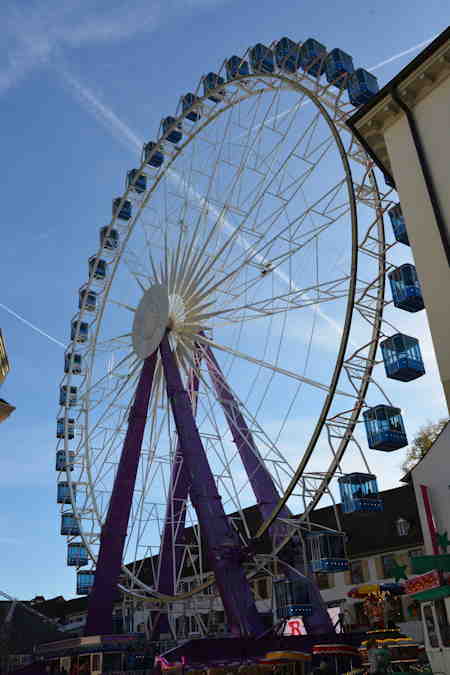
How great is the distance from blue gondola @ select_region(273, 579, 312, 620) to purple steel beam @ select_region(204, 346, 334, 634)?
8.8 inches

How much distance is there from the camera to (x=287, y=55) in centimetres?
2509

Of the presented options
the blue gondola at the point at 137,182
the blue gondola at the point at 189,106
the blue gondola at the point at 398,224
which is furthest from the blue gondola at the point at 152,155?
the blue gondola at the point at 398,224

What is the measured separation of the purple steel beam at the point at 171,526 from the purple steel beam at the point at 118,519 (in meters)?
1.60

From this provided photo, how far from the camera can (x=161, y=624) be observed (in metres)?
28.3

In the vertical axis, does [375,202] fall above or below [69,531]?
above

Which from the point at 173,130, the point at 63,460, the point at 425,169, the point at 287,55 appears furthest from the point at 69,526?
the point at 425,169

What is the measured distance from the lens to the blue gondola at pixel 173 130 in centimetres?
3247

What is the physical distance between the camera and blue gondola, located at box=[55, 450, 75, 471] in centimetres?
3455

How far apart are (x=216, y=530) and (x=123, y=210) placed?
18417 millimetres

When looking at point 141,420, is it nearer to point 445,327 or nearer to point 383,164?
point 383,164

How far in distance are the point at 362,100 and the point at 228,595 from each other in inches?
622

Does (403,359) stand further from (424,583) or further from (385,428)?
(424,583)

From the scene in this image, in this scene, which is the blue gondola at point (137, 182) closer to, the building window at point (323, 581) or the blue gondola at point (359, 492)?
the blue gondola at point (359, 492)

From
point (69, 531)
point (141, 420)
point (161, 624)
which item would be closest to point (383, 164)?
point (141, 420)
